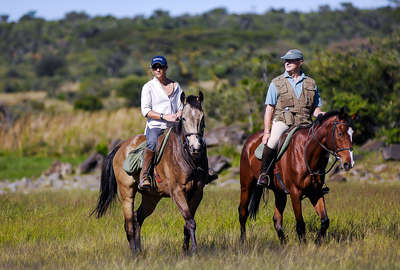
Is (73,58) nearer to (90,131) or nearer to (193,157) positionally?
(90,131)

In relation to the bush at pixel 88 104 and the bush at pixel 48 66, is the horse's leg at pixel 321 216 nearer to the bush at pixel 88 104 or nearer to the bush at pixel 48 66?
the bush at pixel 88 104

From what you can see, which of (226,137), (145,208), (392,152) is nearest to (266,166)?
(145,208)

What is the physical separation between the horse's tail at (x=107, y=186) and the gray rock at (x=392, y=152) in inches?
448

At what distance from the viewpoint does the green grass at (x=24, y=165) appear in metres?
22.6

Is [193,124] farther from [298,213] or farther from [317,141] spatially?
[298,213]

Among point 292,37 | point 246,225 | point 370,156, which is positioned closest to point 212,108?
point 370,156

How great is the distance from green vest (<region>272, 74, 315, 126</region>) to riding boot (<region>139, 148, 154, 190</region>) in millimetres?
1944

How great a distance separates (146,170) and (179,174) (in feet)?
1.96

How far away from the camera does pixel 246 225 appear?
1015cm

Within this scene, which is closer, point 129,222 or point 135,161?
point 135,161

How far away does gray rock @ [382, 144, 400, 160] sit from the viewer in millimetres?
18567

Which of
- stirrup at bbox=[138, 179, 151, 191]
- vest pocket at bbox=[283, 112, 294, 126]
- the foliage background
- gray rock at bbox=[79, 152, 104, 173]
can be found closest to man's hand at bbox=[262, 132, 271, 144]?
vest pocket at bbox=[283, 112, 294, 126]

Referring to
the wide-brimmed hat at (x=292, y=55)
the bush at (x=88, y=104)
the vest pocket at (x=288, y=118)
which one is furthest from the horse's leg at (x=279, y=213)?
the bush at (x=88, y=104)

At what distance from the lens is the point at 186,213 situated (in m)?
7.67
